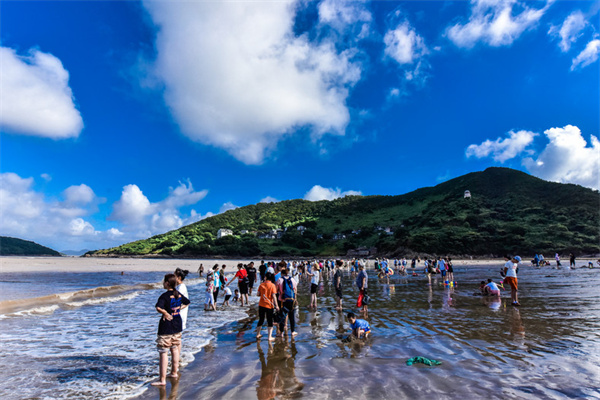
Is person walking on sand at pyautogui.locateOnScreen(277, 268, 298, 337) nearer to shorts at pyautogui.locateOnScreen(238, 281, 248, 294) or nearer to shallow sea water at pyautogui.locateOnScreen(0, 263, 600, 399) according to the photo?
shallow sea water at pyautogui.locateOnScreen(0, 263, 600, 399)

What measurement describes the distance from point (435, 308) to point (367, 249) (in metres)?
73.9

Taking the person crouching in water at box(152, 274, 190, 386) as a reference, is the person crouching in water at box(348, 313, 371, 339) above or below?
below

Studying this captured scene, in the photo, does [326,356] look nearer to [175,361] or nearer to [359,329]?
[359,329]

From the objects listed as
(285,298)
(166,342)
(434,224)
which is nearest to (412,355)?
(285,298)

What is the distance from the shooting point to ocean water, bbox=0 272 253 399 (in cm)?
578

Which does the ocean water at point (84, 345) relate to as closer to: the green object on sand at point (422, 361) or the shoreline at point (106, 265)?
the green object on sand at point (422, 361)

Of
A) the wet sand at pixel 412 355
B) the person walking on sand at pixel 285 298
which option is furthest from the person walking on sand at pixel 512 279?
the person walking on sand at pixel 285 298

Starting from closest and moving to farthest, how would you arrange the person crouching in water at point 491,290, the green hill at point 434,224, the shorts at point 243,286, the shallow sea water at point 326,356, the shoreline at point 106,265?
1. the shallow sea water at point 326,356
2. the shorts at point 243,286
3. the person crouching in water at point 491,290
4. the shoreline at point 106,265
5. the green hill at point 434,224

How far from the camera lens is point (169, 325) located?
18.8 feet

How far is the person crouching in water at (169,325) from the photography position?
5637 mm

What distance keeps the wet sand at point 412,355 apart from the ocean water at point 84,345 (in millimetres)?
1023

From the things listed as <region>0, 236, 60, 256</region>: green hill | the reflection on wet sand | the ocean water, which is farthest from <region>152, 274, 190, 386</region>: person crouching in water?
<region>0, 236, 60, 256</region>: green hill

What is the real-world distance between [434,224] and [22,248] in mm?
185524

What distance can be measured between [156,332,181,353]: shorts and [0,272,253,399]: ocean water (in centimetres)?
74
